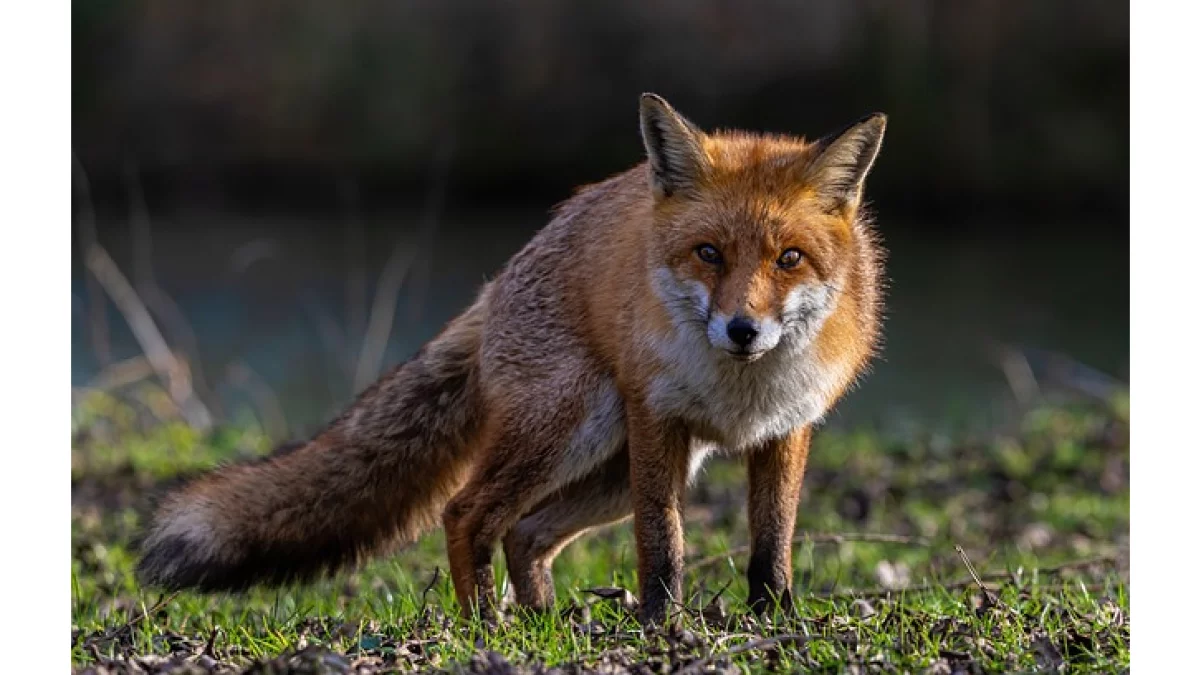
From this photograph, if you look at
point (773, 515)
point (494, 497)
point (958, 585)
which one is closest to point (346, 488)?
point (494, 497)

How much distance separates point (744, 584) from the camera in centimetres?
613

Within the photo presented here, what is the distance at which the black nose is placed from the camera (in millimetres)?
4211

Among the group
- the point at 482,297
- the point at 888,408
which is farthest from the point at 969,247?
the point at 482,297

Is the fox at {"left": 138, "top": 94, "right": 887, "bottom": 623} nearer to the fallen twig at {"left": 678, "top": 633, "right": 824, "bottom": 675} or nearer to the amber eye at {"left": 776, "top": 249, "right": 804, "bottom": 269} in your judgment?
the amber eye at {"left": 776, "top": 249, "right": 804, "bottom": 269}

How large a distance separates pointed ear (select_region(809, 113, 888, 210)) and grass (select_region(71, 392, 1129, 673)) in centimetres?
137

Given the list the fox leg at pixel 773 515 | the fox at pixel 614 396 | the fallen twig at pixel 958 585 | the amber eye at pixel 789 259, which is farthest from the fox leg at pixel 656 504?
the amber eye at pixel 789 259

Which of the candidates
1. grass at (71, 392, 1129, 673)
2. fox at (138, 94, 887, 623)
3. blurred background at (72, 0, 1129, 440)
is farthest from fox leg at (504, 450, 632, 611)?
blurred background at (72, 0, 1129, 440)

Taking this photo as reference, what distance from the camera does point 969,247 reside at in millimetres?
18391

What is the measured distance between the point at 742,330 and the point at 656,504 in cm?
88

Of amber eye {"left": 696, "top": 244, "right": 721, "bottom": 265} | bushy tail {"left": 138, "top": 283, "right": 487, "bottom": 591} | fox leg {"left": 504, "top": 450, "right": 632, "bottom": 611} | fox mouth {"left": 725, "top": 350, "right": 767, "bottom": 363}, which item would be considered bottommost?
fox leg {"left": 504, "top": 450, "right": 632, "bottom": 611}

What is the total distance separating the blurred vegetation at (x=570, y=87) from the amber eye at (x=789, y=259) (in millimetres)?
13614

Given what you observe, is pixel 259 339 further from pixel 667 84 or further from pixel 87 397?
pixel 667 84

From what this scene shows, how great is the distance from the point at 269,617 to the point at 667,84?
15.2 m

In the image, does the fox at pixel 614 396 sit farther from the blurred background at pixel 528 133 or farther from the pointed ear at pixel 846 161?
the blurred background at pixel 528 133
